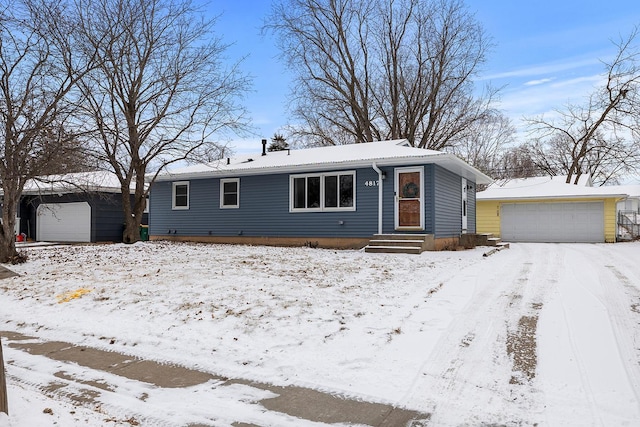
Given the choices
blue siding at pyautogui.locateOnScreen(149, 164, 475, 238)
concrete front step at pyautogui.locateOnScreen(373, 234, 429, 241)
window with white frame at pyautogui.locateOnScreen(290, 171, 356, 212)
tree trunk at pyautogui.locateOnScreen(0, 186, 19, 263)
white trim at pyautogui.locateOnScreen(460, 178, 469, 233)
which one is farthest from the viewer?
white trim at pyautogui.locateOnScreen(460, 178, 469, 233)

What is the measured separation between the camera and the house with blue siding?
497 inches

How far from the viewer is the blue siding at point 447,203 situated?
500 inches

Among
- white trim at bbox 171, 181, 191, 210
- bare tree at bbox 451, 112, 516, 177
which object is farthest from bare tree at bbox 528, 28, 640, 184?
white trim at bbox 171, 181, 191, 210

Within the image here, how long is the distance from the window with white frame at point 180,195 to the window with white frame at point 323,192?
4684 millimetres

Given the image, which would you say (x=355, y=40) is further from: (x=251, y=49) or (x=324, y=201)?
(x=324, y=201)

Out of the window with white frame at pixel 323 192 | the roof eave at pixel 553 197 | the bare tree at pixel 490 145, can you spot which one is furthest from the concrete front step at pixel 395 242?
the bare tree at pixel 490 145

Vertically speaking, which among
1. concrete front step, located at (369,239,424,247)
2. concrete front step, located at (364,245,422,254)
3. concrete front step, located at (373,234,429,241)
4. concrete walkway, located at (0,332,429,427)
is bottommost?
concrete walkway, located at (0,332,429,427)

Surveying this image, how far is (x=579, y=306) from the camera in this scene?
5191 mm

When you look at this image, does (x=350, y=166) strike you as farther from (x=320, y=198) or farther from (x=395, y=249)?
(x=395, y=249)

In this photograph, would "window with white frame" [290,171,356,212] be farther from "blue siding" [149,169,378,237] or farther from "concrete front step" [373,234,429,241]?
"concrete front step" [373,234,429,241]

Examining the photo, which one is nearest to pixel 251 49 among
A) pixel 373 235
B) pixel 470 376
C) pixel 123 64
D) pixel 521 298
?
pixel 123 64

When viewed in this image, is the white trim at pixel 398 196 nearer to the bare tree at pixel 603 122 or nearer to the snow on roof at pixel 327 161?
the snow on roof at pixel 327 161

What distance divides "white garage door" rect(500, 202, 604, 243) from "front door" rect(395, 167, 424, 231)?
10.9 metres

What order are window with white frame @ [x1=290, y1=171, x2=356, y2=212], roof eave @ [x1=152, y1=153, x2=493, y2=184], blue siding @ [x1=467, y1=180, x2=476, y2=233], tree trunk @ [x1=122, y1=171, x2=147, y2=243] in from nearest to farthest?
roof eave @ [x1=152, y1=153, x2=493, y2=184] < window with white frame @ [x1=290, y1=171, x2=356, y2=212] < tree trunk @ [x1=122, y1=171, x2=147, y2=243] < blue siding @ [x1=467, y1=180, x2=476, y2=233]
